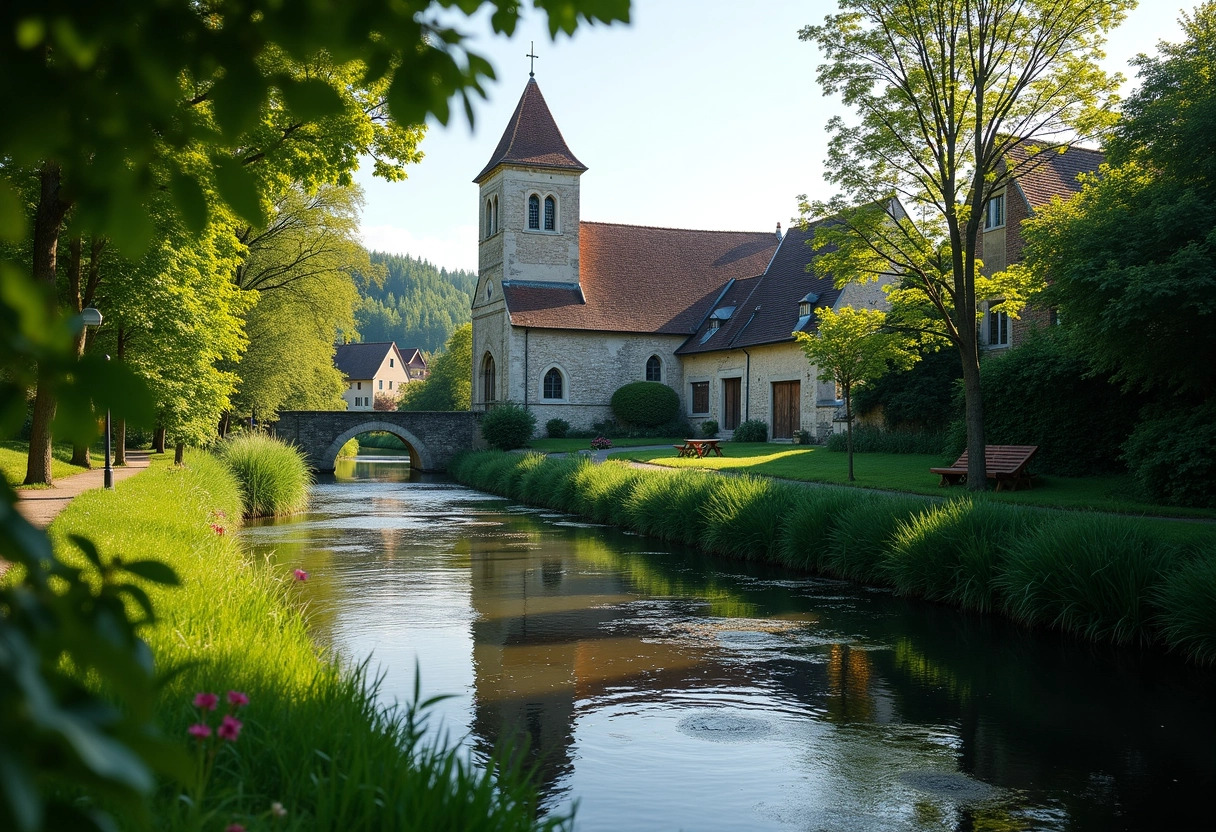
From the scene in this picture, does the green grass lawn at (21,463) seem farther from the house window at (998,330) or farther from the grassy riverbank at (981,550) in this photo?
the house window at (998,330)

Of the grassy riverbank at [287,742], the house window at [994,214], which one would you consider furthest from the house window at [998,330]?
the grassy riverbank at [287,742]

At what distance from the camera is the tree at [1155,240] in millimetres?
14203

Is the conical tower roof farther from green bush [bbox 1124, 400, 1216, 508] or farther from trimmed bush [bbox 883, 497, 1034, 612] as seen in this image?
trimmed bush [bbox 883, 497, 1034, 612]

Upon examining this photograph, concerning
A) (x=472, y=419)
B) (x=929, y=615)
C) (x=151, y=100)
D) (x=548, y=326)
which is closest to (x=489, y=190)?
(x=548, y=326)

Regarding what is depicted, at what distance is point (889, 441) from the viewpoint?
30578mm

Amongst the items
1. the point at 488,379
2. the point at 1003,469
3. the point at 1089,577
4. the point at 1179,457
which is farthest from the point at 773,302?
the point at 1089,577

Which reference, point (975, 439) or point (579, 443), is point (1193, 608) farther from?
point (579, 443)

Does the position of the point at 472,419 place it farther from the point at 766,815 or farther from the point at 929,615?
the point at 766,815

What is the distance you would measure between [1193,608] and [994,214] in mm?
22434

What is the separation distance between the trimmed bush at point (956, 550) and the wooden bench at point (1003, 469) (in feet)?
20.4

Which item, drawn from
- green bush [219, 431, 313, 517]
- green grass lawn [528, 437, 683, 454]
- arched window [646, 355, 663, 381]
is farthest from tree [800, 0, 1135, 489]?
arched window [646, 355, 663, 381]

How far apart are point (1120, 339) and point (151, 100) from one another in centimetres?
1619

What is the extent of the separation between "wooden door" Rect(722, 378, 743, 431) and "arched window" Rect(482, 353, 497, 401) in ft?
36.2

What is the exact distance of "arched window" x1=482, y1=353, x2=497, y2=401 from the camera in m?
47.5
